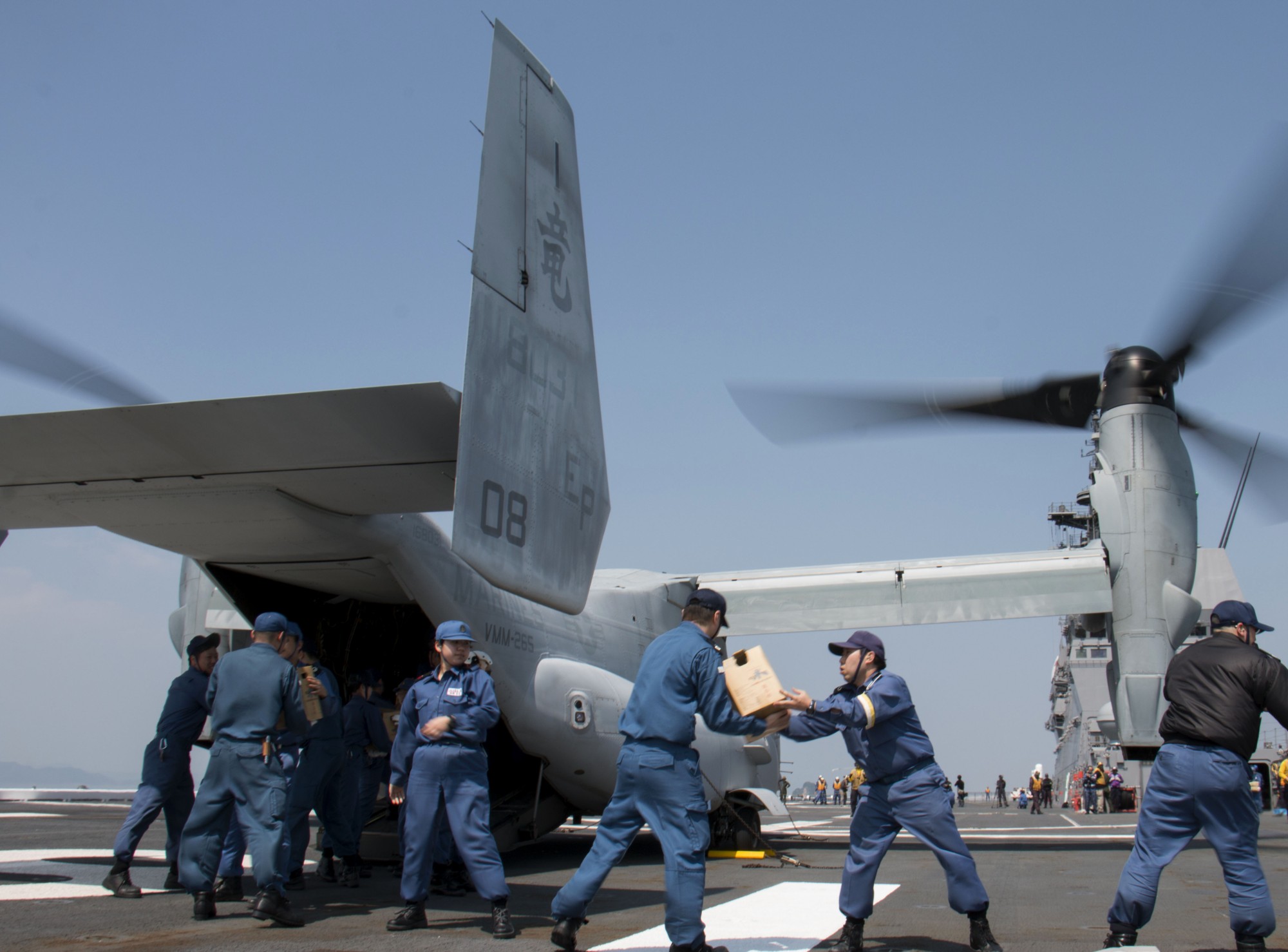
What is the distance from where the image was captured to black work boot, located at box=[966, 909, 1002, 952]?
184 inches

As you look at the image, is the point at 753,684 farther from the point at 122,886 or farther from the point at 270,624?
the point at 122,886

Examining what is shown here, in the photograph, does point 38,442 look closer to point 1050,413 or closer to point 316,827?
point 316,827

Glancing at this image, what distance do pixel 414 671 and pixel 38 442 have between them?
506 cm

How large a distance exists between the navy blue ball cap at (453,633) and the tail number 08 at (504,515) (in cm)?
56

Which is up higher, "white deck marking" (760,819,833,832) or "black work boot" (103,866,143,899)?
"black work boot" (103,866,143,899)

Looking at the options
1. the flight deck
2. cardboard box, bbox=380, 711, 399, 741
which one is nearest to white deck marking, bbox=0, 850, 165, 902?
the flight deck

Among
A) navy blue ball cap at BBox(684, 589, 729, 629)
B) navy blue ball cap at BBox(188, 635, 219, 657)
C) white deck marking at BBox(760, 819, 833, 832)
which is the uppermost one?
navy blue ball cap at BBox(684, 589, 729, 629)

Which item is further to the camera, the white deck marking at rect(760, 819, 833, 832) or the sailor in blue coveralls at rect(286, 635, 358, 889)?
the white deck marking at rect(760, 819, 833, 832)

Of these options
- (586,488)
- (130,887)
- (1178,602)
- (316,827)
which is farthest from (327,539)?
(1178,602)

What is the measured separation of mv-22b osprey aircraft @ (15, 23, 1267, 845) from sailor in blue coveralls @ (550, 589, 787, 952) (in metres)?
1.62

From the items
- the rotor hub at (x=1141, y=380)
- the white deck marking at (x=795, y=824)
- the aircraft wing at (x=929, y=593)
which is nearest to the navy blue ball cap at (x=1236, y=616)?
the aircraft wing at (x=929, y=593)

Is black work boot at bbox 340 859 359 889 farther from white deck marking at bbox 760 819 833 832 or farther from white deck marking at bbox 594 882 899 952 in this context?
white deck marking at bbox 760 819 833 832

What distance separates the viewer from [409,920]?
5359mm

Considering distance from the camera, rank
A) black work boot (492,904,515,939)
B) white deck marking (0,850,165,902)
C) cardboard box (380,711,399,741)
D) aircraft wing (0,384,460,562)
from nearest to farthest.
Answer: black work boot (492,904,515,939)
aircraft wing (0,384,460,562)
white deck marking (0,850,165,902)
cardboard box (380,711,399,741)
